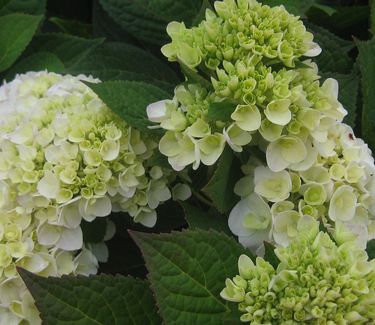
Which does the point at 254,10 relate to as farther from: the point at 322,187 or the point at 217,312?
the point at 217,312

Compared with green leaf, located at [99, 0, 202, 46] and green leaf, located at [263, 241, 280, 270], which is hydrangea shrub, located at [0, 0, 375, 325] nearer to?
green leaf, located at [263, 241, 280, 270]

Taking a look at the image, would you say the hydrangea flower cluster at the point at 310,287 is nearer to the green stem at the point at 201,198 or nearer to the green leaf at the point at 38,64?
the green stem at the point at 201,198

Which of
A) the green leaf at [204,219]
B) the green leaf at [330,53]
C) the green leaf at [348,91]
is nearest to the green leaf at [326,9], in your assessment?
the green leaf at [330,53]

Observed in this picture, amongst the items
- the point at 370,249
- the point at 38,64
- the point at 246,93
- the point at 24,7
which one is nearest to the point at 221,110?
the point at 246,93

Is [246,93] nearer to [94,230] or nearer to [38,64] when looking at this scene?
[94,230]

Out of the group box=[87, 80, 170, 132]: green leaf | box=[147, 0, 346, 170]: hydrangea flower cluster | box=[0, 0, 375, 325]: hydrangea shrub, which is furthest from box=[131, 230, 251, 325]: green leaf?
box=[87, 80, 170, 132]: green leaf

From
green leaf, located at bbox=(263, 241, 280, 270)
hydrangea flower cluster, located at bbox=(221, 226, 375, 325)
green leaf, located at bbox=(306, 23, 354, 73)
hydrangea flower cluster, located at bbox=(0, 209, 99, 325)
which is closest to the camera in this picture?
hydrangea flower cluster, located at bbox=(221, 226, 375, 325)
